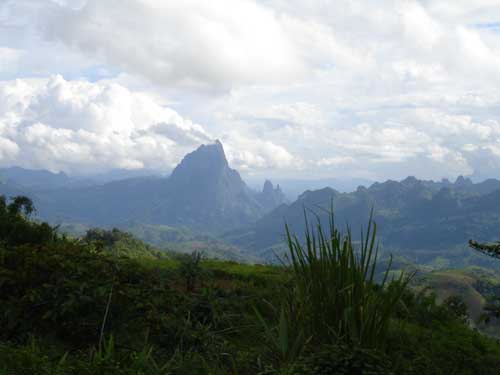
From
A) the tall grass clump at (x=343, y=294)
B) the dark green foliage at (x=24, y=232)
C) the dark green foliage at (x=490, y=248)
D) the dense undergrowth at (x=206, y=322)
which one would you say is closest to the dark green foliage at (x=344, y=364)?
the dense undergrowth at (x=206, y=322)

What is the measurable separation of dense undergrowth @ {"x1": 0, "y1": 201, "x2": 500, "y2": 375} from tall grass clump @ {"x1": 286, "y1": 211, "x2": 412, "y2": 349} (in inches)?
0.4

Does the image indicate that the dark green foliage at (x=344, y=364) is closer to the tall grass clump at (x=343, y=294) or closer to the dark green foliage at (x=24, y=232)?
the tall grass clump at (x=343, y=294)

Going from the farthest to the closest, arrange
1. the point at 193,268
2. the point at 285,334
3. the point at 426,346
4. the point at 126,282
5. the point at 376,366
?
the point at 193,268, the point at 426,346, the point at 126,282, the point at 285,334, the point at 376,366

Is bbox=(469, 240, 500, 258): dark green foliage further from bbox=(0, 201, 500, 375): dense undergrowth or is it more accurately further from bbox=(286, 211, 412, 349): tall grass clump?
bbox=(286, 211, 412, 349): tall grass clump

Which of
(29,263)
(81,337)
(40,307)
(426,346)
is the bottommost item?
(426,346)

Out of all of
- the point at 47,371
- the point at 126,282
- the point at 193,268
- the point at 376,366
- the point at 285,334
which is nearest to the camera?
the point at 376,366

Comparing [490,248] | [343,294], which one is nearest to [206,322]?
[343,294]

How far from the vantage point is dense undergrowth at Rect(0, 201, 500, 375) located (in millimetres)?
4020

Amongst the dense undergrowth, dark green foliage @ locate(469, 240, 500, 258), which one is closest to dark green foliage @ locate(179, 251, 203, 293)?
the dense undergrowth

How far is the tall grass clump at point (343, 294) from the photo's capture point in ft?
13.3

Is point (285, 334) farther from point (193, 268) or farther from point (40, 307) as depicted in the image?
point (193, 268)

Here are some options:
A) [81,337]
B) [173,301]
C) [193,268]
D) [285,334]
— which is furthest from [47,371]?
[193,268]

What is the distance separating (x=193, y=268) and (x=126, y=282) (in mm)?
3954

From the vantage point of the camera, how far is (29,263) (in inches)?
223
